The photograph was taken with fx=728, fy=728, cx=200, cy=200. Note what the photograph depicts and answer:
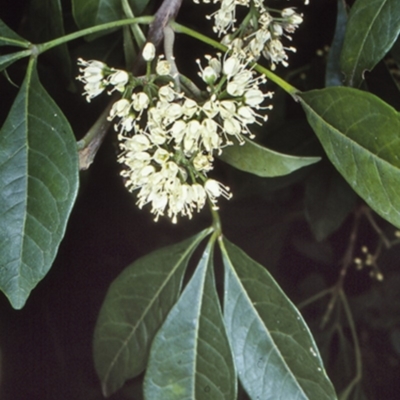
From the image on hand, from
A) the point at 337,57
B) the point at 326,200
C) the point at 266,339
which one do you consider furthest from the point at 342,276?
the point at 337,57

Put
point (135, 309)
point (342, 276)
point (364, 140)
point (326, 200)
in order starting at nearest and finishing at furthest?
point (364, 140) < point (135, 309) < point (326, 200) < point (342, 276)

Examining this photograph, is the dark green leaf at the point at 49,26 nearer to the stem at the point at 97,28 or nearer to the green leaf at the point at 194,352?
Answer: the stem at the point at 97,28

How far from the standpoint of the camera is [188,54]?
103 cm

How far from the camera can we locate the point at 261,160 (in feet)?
2.67

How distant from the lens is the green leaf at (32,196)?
73cm

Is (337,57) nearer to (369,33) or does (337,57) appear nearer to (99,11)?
(369,33)

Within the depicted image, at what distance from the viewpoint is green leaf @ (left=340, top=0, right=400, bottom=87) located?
0.76 meters

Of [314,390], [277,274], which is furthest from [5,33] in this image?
[277,274]

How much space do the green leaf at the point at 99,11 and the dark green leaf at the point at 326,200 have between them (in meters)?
0.42

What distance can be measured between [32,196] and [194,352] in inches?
12.4

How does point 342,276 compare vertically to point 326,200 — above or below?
below

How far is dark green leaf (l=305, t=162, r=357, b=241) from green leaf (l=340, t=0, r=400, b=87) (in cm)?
33

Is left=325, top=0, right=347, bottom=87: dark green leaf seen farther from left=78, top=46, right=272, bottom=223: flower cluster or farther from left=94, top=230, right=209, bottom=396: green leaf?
left=94, top=230, right=209, bottom=396: green leaf

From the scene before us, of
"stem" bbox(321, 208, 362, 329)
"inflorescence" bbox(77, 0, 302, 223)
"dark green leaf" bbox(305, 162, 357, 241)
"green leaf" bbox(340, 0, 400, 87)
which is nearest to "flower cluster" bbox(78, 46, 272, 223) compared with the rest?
"inflorescence" bbox(77, 0, 302, 223)
